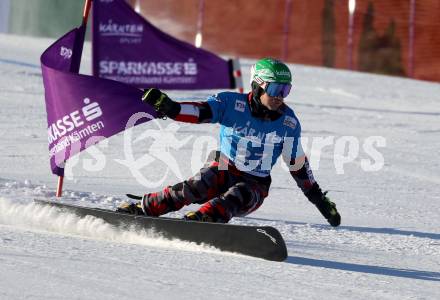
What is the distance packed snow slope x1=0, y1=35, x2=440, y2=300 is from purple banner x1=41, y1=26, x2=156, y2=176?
1.55ft

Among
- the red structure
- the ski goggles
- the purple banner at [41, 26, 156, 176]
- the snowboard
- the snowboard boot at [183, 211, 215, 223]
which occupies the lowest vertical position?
the snowboard

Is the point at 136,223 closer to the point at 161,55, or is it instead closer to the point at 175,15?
the point at 161,55

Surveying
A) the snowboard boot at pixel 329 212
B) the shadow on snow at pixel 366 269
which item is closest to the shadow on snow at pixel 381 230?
the snowboard boot at pixel 329 212

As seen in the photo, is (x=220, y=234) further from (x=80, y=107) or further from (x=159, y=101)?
(x=80, y=107)

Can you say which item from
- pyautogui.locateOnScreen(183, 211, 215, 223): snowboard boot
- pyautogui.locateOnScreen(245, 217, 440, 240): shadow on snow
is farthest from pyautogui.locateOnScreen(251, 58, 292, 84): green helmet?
pyautogui.locateOnScreen(245, 217, 440, 240): shadow on snow

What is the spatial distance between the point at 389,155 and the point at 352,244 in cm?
546

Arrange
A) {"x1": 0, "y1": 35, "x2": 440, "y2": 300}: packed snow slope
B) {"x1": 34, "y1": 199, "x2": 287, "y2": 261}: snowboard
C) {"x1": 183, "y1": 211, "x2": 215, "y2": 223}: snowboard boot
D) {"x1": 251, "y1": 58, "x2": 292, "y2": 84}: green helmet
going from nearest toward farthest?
{"x1": 0, "y1": 35, "x2": 440, "y2": 300}: packed snow slope → {"x1": 34, "y1": 199, "x2": 287, "y2": 261}: snowboard → {"x1": 183, "y1": 211, "x2": 215, "y2": 223}: snowboard boot → {"x1": 251, "y1": 58, "x2": 292, "y2": 84}: green helmet

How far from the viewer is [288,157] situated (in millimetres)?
7215

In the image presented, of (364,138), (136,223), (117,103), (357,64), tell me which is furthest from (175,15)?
(136,223)

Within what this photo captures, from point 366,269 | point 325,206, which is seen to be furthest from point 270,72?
point 366,269

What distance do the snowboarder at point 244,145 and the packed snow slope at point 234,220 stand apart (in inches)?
16.6

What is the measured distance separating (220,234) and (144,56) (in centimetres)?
838

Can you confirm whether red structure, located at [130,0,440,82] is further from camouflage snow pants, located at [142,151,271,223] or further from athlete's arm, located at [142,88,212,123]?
athlete's arm, located at [142,88,212,123]

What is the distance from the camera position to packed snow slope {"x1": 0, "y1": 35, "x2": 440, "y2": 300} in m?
5.31
